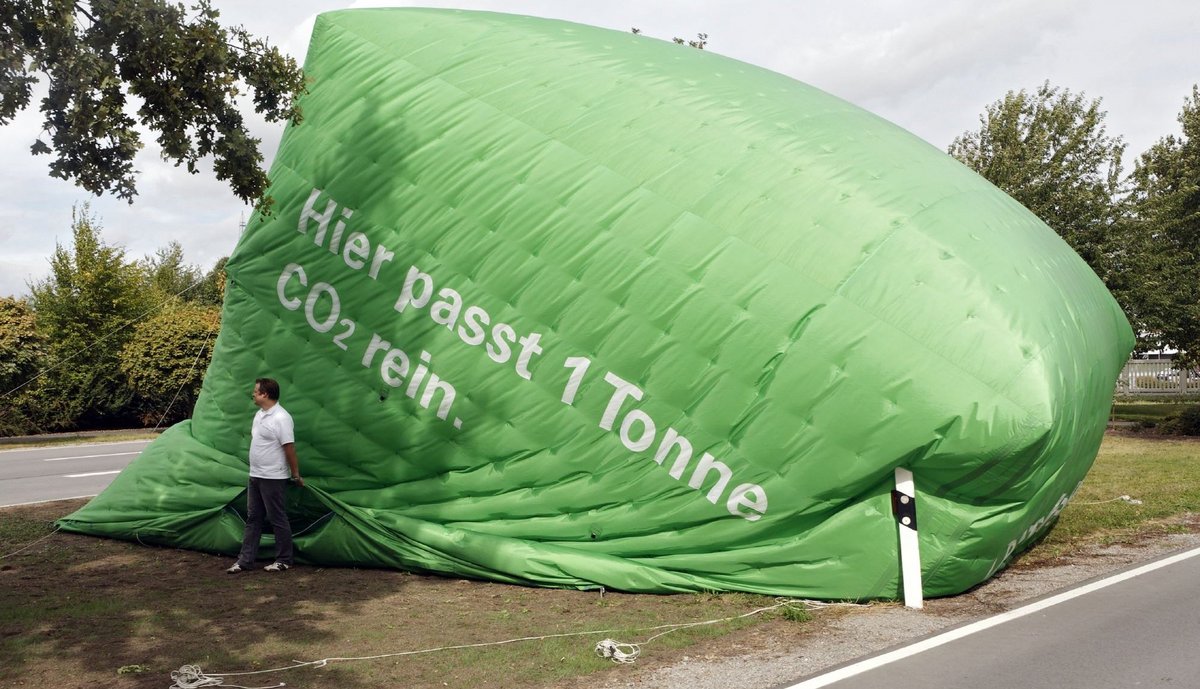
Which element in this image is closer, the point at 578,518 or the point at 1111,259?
the point at 578,518

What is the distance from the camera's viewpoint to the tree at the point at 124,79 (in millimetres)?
6324

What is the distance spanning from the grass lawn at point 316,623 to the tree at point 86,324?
1885 cm

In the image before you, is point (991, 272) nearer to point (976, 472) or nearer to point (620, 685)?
point (976, 472)

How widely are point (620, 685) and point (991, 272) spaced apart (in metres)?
3.89

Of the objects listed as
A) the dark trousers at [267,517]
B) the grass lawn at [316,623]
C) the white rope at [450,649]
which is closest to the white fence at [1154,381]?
the grass lawn at [316,623]

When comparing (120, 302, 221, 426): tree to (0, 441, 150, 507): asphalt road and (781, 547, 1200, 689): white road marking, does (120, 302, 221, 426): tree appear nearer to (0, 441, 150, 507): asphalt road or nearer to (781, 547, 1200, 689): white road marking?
(0, 441, 150, 507): asphalt road

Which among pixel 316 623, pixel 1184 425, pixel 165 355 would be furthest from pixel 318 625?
pixel 1184 425

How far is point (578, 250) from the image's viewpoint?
24.7 feet

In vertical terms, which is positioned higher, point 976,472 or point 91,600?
point 976,472

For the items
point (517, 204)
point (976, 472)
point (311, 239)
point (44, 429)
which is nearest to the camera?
point (976, 472)

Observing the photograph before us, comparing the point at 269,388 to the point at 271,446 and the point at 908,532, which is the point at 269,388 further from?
the point at 908,532

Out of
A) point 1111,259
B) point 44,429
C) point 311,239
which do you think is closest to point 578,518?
point 311,239

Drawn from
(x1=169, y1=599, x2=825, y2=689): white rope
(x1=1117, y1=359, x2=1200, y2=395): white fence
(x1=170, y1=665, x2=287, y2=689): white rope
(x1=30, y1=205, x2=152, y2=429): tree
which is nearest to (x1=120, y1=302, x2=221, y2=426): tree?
(x1=30, y1=205, x2=152, y2=429): tree

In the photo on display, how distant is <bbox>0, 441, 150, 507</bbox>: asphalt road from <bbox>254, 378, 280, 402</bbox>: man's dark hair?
654 centimetres
